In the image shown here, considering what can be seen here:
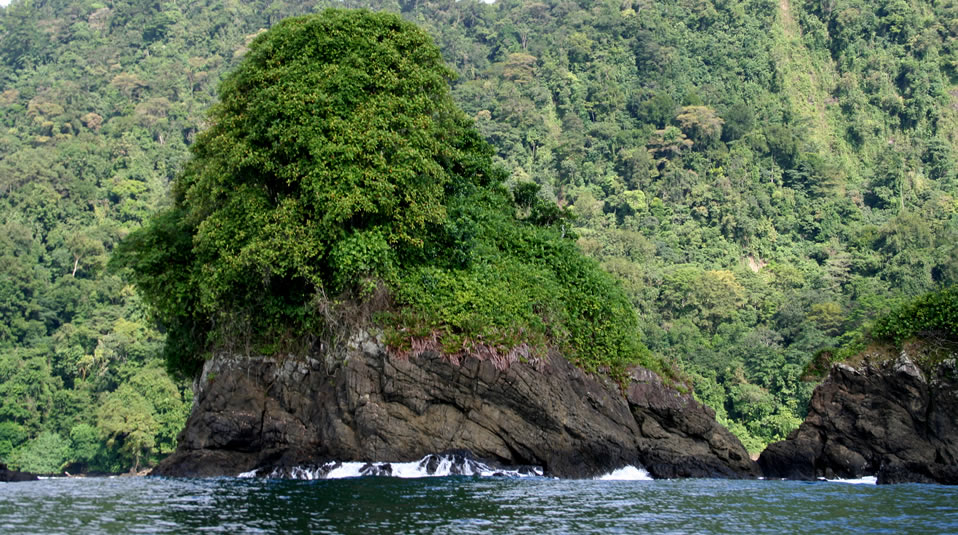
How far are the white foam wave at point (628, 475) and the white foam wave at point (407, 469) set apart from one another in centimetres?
194

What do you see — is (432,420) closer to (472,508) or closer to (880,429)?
(472,508)

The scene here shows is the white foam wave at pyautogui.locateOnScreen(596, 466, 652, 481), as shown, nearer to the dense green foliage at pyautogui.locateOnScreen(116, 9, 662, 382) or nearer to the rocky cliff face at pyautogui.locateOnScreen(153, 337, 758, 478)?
the rocky cliff face at pyautogui.locateOnScreen(153, 337, 758, 478)

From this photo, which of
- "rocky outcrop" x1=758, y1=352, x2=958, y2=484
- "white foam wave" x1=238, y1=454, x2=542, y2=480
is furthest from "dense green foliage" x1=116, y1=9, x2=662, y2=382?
"rocky outcrop" x1=758, y1=352, x2=958, y2=484

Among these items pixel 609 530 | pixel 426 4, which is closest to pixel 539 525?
pixel 609 530

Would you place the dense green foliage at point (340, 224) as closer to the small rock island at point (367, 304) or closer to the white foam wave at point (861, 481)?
the small rock island at point (367, 304)

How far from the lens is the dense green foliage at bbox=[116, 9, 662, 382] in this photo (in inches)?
1008

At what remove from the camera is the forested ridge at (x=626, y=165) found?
201ft

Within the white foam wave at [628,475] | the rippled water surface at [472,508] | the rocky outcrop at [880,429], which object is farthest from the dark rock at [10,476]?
the rocky outcrop at [880,429]

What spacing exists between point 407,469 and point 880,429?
38.6 ft

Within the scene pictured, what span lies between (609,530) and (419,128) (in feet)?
47.9

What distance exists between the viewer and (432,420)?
82.9ft

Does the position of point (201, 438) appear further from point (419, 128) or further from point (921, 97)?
point (921, 97)

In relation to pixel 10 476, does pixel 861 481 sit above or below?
below

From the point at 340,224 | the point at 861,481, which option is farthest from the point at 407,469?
the point at 861,481
